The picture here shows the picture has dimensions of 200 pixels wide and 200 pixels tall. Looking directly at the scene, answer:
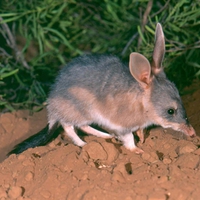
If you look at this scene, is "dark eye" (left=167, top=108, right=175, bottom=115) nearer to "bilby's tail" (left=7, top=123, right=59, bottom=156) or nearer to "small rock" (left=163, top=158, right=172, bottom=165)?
"small rock" (left=163, top=158, right=172, bottom=165)

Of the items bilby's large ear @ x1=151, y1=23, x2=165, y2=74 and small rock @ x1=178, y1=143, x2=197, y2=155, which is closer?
small rock @ x1=178, y1=143, x2=197, y2=155

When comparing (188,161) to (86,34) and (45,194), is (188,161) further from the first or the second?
(86,34)

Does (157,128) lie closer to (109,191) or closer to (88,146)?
(88,146)

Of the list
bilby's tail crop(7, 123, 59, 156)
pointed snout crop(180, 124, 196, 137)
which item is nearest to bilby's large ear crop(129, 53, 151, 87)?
pointed snout crop(180, 124, 196, 137)

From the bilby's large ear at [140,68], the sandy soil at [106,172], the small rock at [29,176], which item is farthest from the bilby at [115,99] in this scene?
the small rock at [29,176]

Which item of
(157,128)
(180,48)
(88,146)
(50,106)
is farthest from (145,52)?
(88,146)

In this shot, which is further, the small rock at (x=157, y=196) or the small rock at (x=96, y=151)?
the small rock at (x=96, y=151)

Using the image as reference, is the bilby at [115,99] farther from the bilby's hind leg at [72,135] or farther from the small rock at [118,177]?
the small rock at [118,177]

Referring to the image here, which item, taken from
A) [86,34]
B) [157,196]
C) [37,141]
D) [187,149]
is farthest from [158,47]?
[86,34]

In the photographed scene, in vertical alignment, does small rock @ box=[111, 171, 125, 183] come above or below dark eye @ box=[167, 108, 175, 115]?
above
